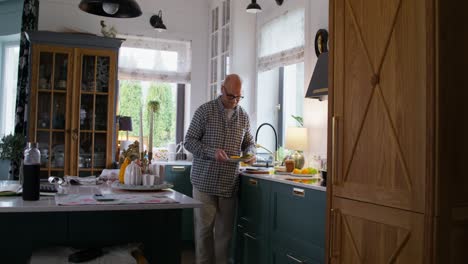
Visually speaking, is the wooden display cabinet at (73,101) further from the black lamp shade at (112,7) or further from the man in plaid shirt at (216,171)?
the black lamp shade at (112,7)

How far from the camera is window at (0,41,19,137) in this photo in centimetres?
543

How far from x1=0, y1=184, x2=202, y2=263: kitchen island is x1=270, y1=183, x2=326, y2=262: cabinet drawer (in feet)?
2.80

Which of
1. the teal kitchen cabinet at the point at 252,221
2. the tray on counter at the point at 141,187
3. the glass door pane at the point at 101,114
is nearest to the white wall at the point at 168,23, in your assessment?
the glass door pane at the point at 101,114

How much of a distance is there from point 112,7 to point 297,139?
1682 millimetres

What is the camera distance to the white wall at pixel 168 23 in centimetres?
515

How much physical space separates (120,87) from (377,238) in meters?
4.18

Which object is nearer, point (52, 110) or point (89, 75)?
point (52, 110)

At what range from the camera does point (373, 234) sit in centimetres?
207

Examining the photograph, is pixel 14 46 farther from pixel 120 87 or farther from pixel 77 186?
pixel 77 186

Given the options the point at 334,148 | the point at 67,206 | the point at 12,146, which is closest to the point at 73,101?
the point at 12,146

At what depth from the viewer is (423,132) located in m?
1.81

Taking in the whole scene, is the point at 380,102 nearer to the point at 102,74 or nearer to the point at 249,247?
→ the point at 249,247

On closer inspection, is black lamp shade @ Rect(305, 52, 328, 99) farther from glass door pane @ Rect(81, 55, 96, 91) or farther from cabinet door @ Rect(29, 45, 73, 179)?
cabinet door @ Rect(29, 45, 73, 179)

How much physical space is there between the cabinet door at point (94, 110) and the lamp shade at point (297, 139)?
2256mm
